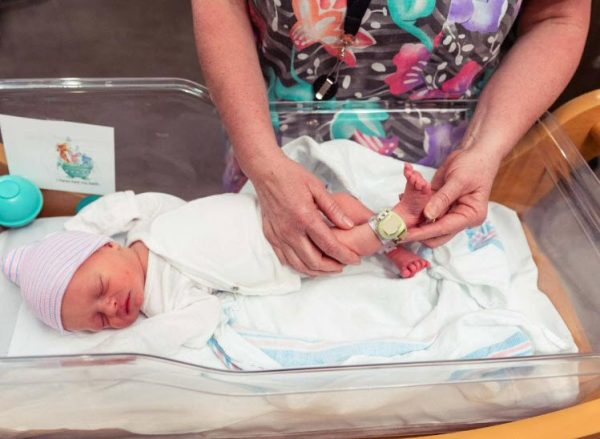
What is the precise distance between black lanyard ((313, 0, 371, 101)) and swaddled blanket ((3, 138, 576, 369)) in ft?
0.32

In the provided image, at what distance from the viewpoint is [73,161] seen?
120 cm

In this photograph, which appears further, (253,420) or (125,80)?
(125,80)

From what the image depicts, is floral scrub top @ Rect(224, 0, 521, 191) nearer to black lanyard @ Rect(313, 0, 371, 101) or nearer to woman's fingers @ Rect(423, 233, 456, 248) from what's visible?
black lanyard @ Rect(313, 0, 371, 101)

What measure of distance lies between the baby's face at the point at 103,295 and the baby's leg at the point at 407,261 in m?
0.45

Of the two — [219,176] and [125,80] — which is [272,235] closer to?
[219,176]

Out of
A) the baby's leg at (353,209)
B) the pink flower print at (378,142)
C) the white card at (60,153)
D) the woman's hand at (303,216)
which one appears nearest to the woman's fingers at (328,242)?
the woman's hand at (303,216)

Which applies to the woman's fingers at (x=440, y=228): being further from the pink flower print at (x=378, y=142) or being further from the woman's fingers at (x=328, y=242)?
the pink flower print at (x=378, y=142)

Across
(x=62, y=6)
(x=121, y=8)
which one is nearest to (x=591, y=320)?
(x=121, y=8)

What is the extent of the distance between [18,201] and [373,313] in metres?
0.74

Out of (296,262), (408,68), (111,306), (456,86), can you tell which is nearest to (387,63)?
(408,68)

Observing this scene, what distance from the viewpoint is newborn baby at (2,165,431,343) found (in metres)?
0.94

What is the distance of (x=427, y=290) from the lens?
1.02m

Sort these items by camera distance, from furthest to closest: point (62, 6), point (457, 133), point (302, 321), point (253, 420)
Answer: point (62, 6) < point (457, 133) < point (302, 321) < point (253, 420)

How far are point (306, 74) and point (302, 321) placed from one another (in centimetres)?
45
